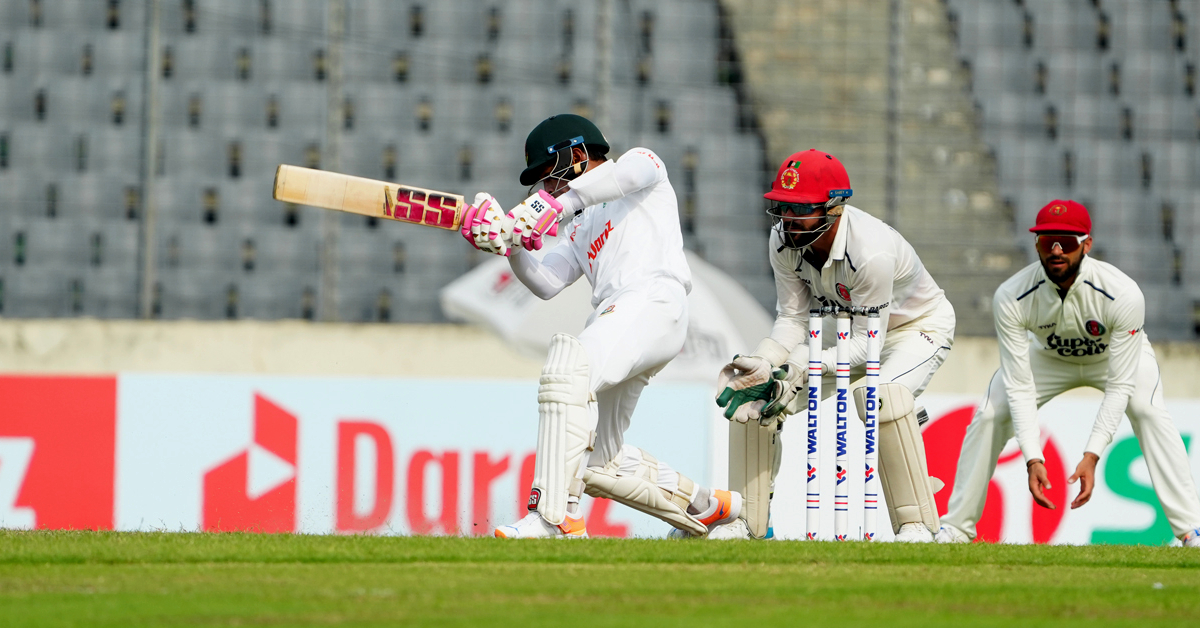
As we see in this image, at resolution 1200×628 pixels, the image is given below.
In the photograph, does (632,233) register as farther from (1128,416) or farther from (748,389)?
(1128,416)

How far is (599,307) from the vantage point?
538 centimetres

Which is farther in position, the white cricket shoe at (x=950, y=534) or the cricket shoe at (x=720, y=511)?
the white cricket shoe at (x=950, y=534)

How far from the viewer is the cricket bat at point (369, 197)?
5.22 metres

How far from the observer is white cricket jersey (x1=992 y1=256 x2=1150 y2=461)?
241 inches

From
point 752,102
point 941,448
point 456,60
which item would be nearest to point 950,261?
point 752,102

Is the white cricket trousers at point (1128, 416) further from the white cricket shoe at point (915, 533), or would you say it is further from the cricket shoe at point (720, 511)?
the cricket shoe at point (720, 511)

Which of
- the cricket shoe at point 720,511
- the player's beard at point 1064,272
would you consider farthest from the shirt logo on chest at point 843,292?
the player's beard at point 1064,272

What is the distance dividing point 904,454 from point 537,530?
153 cm

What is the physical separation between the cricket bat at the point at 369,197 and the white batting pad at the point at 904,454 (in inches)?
67.9

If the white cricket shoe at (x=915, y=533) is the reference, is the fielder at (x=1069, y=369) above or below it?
above

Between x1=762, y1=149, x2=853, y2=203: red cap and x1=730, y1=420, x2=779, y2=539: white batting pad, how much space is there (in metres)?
0.95

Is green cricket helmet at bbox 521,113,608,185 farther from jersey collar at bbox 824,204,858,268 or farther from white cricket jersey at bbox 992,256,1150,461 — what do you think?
white cricket jersey at bbox 992,256,1150,461

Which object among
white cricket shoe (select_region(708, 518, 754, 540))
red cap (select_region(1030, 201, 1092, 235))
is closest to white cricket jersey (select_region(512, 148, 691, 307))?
white cricket shoe (select_region(708, 518, 754, 540))

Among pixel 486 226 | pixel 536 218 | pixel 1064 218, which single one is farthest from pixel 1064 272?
pixel 486 226
